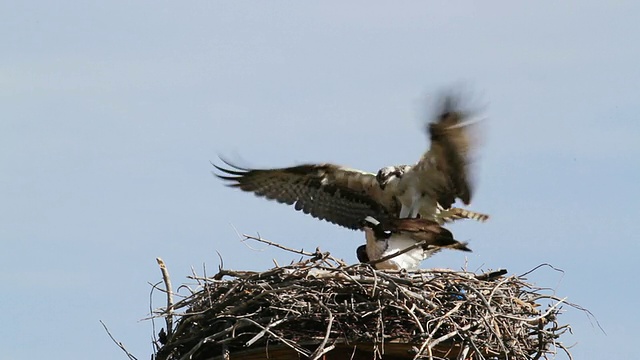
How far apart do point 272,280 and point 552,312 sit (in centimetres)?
187

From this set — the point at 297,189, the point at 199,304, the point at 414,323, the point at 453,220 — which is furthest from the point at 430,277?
the point at 297,189

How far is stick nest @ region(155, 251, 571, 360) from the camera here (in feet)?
25.5

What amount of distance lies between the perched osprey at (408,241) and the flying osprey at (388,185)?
38 centimetres

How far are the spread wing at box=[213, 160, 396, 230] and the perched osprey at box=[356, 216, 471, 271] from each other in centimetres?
97

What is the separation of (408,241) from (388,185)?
104cm

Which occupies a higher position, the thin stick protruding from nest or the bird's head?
the bird's head

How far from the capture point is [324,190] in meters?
11.2

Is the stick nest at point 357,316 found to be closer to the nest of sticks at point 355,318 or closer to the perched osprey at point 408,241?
the nest of sticks at point 355,318

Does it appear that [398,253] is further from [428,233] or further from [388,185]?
[388,185]

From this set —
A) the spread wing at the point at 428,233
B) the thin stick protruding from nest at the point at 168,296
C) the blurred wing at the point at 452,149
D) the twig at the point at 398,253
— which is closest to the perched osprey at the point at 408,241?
the spread wing at the point at 428,233

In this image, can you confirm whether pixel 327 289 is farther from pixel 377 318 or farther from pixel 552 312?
pixel 552 312

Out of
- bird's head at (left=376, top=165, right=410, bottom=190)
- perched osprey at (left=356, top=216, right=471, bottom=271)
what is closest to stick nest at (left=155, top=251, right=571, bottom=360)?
perched osprey at (left=356, top=216, right=471, bottom=271)

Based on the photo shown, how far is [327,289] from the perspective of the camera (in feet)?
26.2

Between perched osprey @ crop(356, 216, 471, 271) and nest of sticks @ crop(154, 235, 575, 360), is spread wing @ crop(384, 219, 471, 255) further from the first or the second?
nest of sticks @ crop(154, 235, 575, 360)
